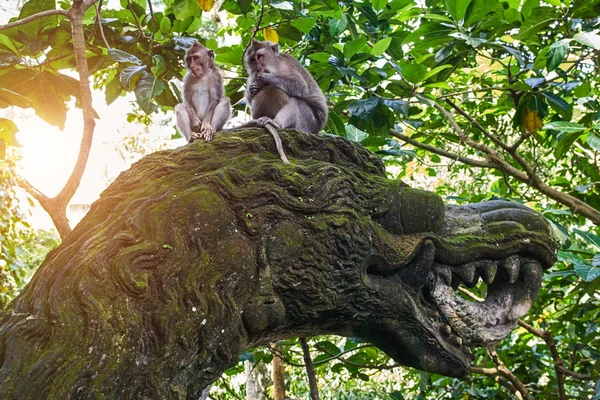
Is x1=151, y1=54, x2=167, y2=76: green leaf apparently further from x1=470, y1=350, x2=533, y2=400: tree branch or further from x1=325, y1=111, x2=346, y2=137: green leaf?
x1=470, y1=350, x2=533, y2=400: tree branch

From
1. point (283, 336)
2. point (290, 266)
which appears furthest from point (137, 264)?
point (283, 336)

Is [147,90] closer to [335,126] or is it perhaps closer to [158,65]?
[158,65]

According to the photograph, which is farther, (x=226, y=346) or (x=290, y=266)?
(x=290, y=266)

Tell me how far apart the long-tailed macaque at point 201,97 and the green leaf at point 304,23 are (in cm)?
65

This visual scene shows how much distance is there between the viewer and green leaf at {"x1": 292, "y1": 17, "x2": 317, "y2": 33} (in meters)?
3.95

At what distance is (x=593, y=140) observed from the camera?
164 inches

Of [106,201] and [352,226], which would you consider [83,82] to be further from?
[352,226]

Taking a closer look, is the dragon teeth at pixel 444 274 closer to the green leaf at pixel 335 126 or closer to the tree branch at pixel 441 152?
the green leaf at pixel 335 126

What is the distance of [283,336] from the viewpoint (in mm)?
2348

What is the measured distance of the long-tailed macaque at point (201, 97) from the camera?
158 inches

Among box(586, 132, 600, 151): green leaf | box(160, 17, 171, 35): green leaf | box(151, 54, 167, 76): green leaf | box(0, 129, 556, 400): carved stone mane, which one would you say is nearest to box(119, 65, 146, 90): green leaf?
box(151, 54, 167, 76): green leaf

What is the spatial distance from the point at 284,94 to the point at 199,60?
0.73m

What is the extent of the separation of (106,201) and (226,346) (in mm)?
659

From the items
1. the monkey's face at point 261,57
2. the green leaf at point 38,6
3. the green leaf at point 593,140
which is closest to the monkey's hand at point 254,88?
the monkey's face at point 261,57
